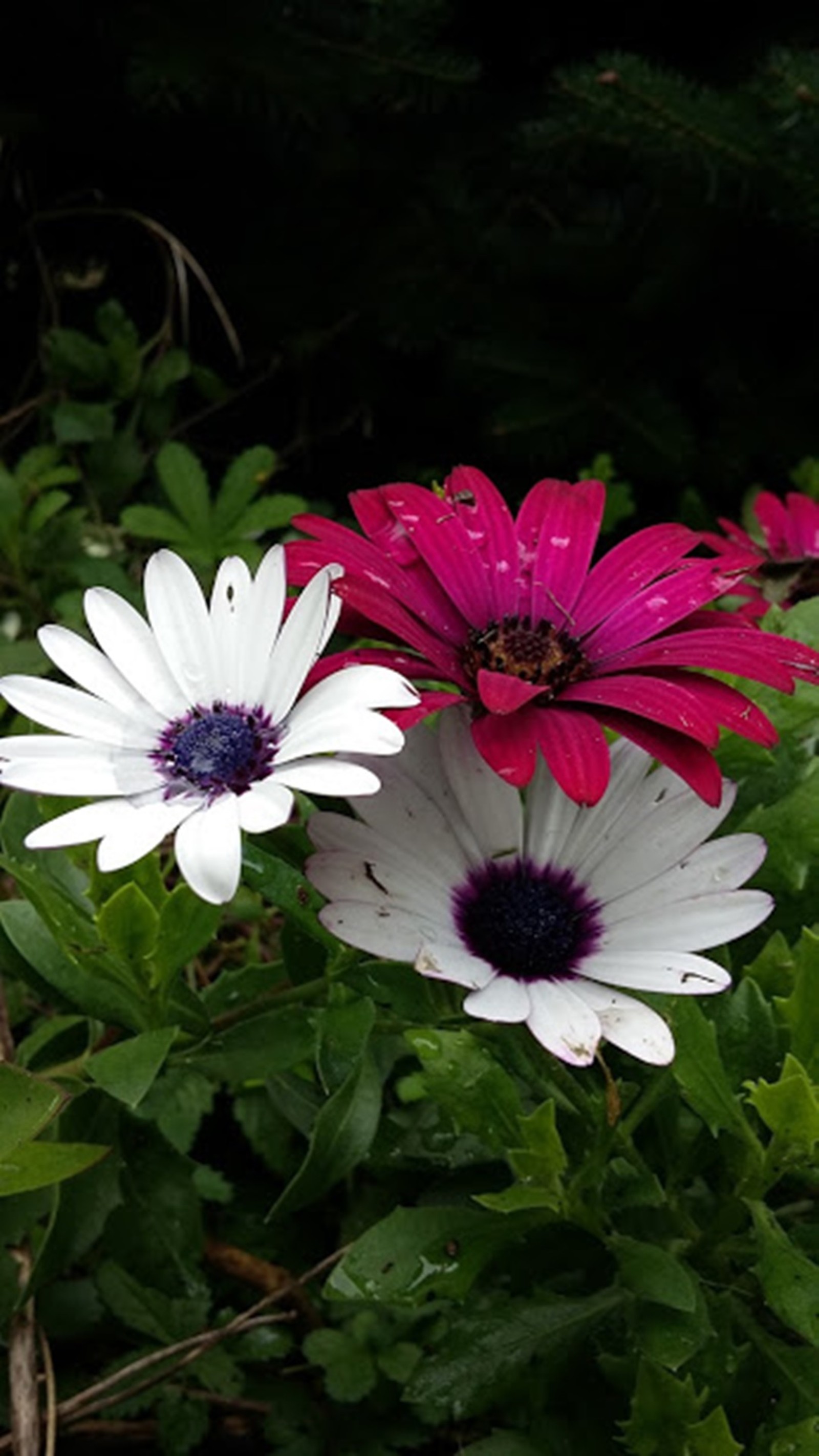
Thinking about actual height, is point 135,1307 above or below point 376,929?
below

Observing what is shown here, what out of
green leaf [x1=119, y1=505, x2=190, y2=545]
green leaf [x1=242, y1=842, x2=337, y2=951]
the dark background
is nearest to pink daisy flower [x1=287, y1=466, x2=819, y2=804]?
green leaf [x1=242, y1=842, x2=337, y2=951]

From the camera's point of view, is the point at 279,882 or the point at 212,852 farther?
the point at 279,882

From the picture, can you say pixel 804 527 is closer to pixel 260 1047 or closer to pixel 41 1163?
pixel 260 1047

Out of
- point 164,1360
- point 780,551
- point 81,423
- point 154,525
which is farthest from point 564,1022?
point 81,423

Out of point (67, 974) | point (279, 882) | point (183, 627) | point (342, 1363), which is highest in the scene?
point (183, 627)

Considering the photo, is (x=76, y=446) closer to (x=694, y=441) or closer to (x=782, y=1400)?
(x=694, y=441)

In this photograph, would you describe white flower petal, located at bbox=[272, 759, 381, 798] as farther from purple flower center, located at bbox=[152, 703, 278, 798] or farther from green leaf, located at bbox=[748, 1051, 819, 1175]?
green leaf, located at bbox=[748, 1051, 819, 1175]
